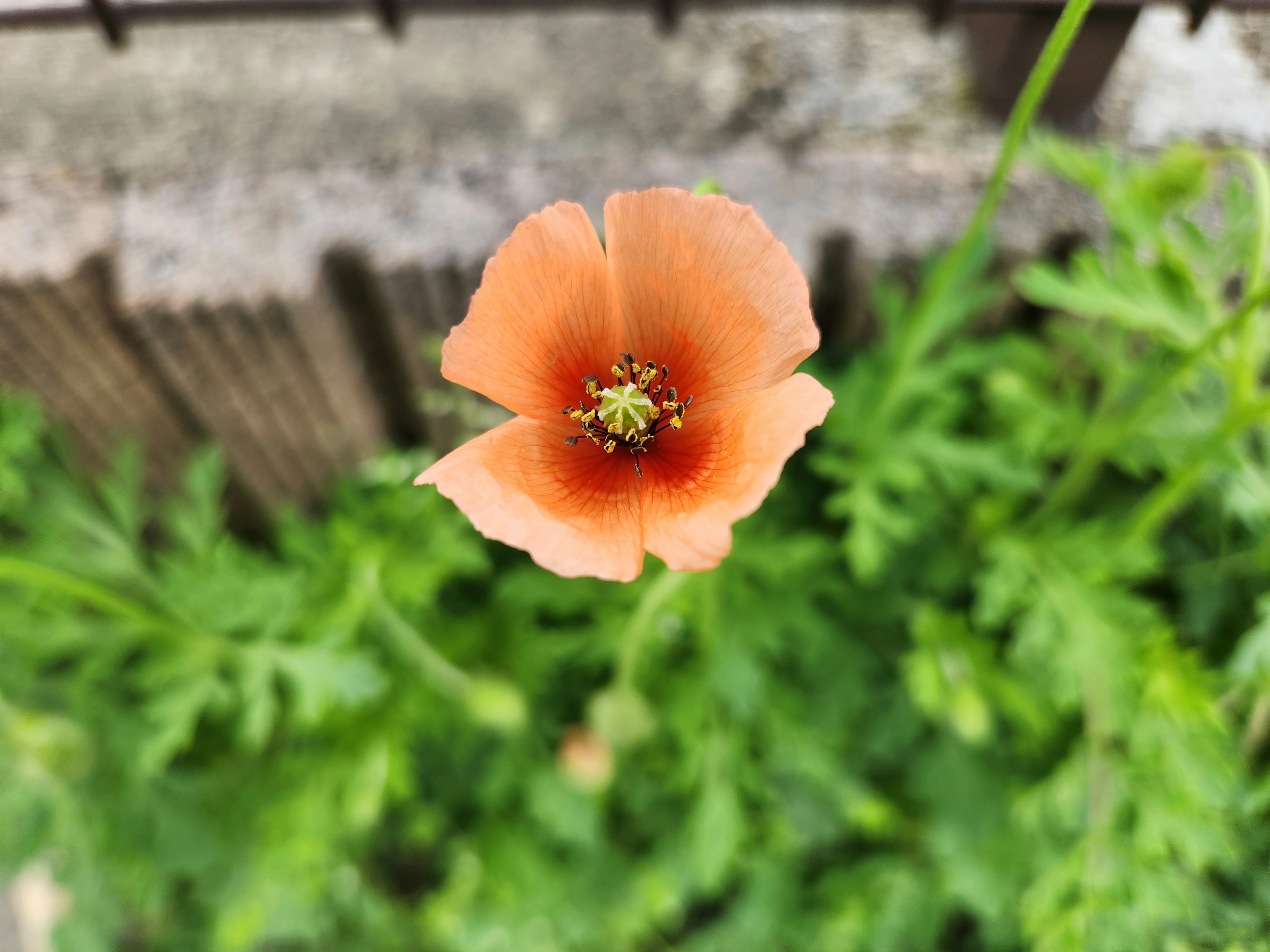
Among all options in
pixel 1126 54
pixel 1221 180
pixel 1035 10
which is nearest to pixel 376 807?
pixel 1035 10

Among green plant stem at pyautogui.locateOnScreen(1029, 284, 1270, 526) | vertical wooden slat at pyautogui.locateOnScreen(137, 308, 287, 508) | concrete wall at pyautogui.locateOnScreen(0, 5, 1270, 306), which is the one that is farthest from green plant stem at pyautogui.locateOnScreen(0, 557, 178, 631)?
green plant stem at pyautogui.locateOnScreen(1029, 284, 1270, 526)

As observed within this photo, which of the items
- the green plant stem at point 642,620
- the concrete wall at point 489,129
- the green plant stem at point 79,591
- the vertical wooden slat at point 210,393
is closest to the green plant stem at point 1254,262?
the concrete wall at point 489,129

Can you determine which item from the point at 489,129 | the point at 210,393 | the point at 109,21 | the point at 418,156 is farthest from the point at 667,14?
the point at 210,393

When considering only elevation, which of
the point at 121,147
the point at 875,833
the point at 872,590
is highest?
the point at 121,147

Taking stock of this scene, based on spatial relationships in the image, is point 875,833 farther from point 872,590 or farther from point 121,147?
point 121,147

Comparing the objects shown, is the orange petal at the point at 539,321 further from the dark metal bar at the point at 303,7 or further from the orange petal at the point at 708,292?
the dark metal bar at the point at 303,7

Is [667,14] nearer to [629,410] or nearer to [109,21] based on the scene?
[629,410]

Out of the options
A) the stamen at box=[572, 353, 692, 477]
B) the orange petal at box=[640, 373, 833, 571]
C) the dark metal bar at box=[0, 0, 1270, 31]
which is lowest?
the stamen at box=[572, 353, 692, 477]

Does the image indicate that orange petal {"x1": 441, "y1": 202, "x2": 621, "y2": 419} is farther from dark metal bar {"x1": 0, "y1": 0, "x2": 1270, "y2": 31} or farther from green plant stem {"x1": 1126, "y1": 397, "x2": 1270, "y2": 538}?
green plant stem {"x1": 1126, "y1": 397, "x2": 1270, "y2": 538}
